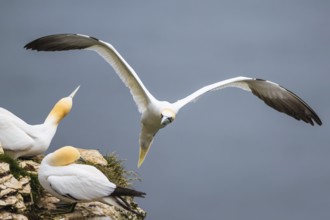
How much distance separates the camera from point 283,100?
13781mm

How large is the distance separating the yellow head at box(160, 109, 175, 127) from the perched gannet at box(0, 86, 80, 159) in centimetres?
155

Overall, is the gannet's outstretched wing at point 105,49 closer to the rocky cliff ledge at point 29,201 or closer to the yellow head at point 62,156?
the rocky cliff ledge at point 29,201

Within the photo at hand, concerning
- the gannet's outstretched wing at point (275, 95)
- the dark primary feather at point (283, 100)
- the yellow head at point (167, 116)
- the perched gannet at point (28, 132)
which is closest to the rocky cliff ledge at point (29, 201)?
the perched gannet at point (28, 132)

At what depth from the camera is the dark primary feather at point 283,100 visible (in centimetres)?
1351

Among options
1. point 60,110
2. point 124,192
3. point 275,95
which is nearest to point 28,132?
point 60,110

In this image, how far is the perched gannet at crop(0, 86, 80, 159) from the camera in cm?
1070

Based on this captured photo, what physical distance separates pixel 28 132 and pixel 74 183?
6.13 feet

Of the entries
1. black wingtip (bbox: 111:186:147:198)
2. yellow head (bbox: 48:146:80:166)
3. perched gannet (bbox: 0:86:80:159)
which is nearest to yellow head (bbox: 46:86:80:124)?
perched gannet (bbox: 0:86:80:159)

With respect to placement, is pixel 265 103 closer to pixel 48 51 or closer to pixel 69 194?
pixel 48 51

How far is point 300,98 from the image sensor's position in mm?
13523

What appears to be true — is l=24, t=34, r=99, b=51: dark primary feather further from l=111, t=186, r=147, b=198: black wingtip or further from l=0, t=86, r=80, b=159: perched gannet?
l=111, t=186, r=147, b=198: black wingtip

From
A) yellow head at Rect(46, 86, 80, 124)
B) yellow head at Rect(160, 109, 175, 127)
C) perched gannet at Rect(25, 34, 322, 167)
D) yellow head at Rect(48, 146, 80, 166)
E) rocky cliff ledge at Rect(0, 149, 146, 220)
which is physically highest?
perched gannet at Rect(25, 34, 322, 167)

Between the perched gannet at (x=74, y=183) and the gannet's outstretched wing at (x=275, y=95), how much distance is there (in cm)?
402

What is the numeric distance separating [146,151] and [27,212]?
151 inches
